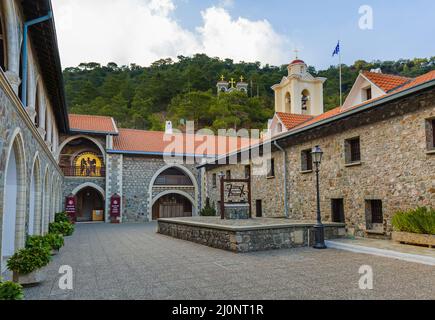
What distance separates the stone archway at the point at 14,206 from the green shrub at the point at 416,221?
30.2 ft

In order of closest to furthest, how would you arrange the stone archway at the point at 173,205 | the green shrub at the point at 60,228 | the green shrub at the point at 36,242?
the green shrub at the point at 36,242 < the green shrub at the point at 60,228 < the stone archway at the point at 173,205

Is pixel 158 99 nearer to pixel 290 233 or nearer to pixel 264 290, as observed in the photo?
pixel 290 233

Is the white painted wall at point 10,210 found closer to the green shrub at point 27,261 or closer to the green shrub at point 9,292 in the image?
the green shrub at point 27,261

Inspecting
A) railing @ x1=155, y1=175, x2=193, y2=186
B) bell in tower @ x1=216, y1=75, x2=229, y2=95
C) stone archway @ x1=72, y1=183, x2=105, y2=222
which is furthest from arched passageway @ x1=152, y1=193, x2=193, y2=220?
bell in tower @ x1=216, y1=75, x2=229, y2=95

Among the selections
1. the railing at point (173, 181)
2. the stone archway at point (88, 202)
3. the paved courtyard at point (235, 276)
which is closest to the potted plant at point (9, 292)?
the paved courtyard at point (235, 276)

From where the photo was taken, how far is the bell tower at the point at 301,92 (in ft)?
66.0

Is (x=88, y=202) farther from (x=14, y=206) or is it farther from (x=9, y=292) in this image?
(x=9, y=292)

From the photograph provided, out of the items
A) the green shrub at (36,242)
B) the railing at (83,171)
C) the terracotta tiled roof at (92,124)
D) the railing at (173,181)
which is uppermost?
the terracotta tiled roof at (92,124)

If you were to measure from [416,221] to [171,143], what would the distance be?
72.4 feet

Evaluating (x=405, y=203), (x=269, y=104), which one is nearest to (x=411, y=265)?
(x=405, y=203)

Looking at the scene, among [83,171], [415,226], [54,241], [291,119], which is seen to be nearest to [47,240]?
[54,241]

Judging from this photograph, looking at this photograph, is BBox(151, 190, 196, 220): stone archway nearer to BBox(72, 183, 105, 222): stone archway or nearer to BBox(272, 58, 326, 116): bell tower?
BBox(72, 183, 105, 222): stone archway

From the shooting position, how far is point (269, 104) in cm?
4872
